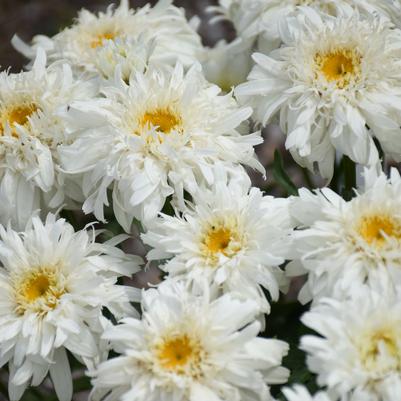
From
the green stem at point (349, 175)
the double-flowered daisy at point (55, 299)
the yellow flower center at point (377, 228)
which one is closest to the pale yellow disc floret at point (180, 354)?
the double-flowered daisy at point (55, 299)

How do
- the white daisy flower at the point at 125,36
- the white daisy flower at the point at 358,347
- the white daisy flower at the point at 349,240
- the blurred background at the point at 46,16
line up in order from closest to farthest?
1. the white daisy flower at the point at 358,347
2. the white daisy flower at the point at 349,240
3. the white daisy flower at the point at 125,36
4. the blurred background at the point at 46,16

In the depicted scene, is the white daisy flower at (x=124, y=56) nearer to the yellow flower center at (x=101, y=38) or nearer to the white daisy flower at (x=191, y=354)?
the yellow flower center at (x=101, y=38)

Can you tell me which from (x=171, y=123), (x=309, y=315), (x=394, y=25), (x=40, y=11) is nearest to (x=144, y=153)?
(x=171, y=123)

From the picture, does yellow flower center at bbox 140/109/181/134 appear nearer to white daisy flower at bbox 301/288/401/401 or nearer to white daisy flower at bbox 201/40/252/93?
white daisy flower at bbox 201/40/252/93

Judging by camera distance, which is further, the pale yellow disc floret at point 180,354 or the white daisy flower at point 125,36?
the white daisy flower at point 125,36

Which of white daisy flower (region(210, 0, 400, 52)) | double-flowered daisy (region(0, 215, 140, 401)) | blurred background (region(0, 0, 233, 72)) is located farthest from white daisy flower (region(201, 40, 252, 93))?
blurred background (region(0, 0, 233, 72))

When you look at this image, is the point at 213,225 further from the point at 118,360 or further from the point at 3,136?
the point at 3,136

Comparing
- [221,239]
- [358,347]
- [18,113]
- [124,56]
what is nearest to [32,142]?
[18,113]

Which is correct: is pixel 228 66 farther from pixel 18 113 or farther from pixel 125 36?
A: pixel 18 113
